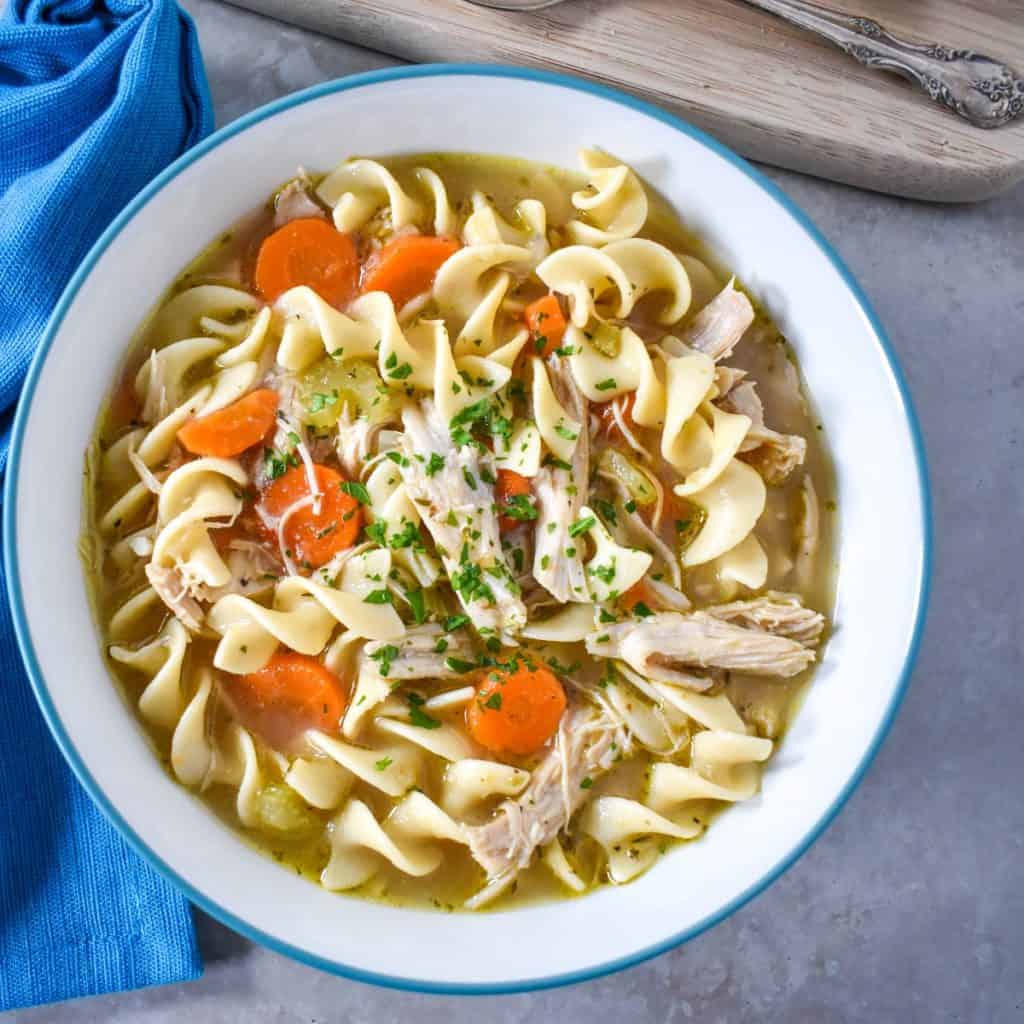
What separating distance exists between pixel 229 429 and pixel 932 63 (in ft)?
10.2

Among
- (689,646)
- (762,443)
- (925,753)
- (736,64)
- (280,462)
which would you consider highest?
(736,64)

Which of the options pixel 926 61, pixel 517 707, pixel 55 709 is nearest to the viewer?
pixel 55 709

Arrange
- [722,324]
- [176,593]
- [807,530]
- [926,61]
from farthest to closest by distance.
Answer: [926,61], [807,530], [722,324], [176,593]

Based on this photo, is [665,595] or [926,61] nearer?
[665,595]

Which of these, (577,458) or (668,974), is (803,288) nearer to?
(577,458)

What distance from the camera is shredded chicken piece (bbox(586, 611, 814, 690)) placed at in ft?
12.6

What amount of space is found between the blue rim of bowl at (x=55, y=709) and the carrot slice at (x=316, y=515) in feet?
2.95

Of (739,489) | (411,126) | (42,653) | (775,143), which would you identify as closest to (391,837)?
(42,653)

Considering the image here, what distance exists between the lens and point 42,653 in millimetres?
3510

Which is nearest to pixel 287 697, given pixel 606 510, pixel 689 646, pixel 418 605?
pixel 418 605

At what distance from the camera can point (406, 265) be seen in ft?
13.1

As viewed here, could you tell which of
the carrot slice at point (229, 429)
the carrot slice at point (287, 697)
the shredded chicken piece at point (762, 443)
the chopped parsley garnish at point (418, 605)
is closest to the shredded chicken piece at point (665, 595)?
the shredded chicken piece at point (762, 443)

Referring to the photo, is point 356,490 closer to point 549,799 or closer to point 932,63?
point 549,799

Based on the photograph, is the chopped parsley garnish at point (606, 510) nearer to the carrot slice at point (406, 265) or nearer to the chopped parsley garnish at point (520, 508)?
the chopped parsley garnish at point (520, 508)
